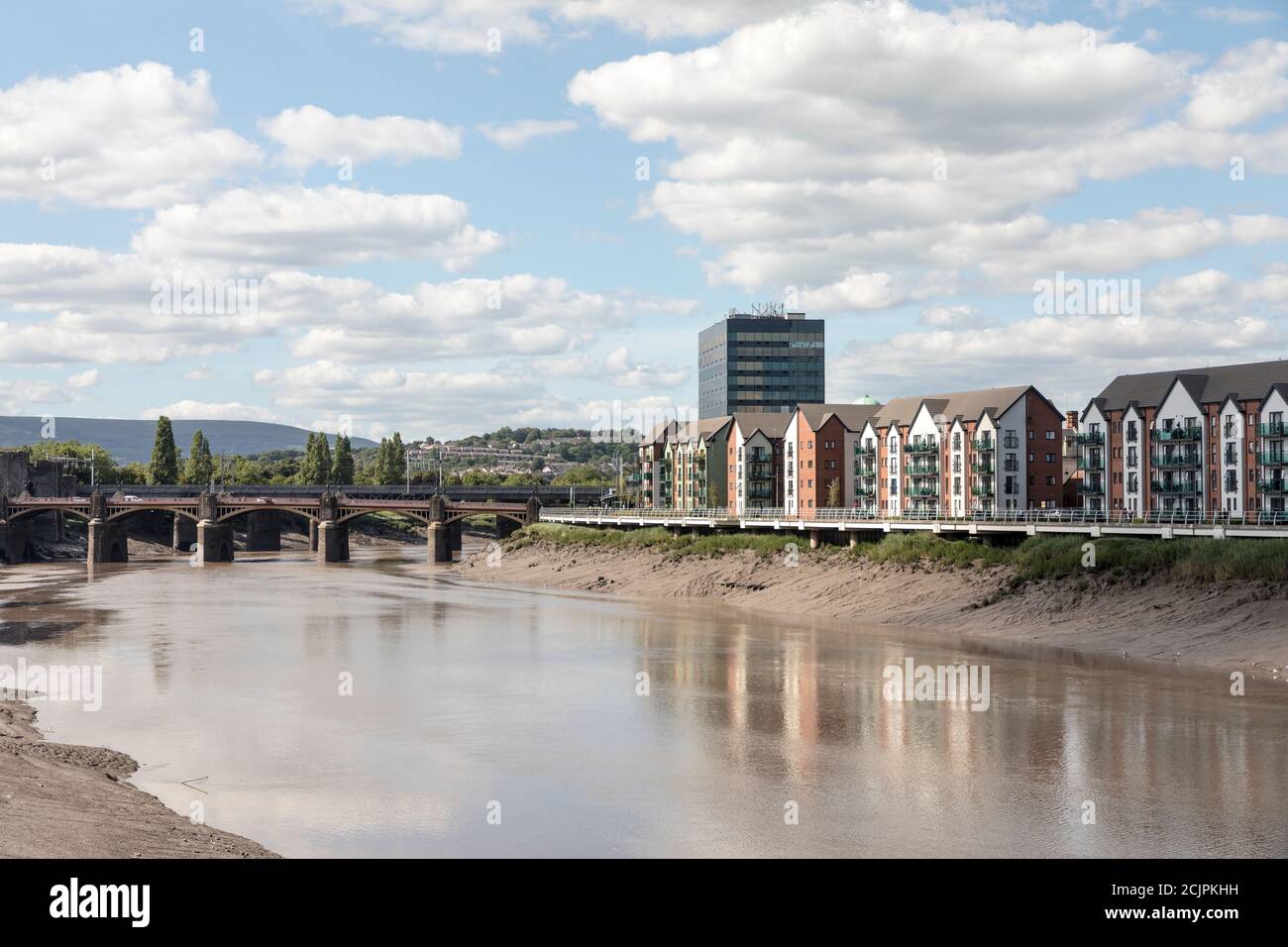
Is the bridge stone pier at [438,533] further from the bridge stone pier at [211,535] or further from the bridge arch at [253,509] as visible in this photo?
the bridge stone pier at [211,535]

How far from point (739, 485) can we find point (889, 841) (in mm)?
119069

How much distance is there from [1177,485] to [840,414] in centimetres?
4448

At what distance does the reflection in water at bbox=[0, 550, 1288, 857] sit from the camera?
27.5 meters

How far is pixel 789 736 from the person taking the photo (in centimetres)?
3866

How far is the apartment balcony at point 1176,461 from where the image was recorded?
9244 cm

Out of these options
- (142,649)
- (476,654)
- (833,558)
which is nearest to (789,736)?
(476,654)

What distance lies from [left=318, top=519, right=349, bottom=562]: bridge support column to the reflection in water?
9644 cm

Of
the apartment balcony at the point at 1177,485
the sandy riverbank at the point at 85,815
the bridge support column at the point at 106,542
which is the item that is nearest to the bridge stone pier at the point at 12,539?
the bridge support column at the point at 106,542

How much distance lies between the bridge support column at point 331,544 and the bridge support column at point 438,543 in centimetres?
1310

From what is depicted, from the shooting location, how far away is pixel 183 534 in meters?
196

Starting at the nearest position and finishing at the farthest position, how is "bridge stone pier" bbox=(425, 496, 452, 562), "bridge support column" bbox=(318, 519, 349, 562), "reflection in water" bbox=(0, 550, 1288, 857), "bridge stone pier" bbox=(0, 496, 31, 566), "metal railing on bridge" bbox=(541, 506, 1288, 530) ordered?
"reflection in water" bbox=(0, 550, 1288, 857) → "metal railing on bridge" bbox=(541, 506, 1288, 530) → "bridge stone pier" bbox=(425, 496, 452, 562) → "bridge support column" bbox=(318, 519, 349, 562) → "bridge stone pier" bbox=(0, 496, 31, 566)

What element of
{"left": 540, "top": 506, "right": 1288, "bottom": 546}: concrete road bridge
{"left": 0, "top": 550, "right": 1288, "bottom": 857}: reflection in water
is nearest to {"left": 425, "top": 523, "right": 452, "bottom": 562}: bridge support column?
{"left": 540, "top": 506, "right": 1288, "bottom": 546}: concrete road bridge

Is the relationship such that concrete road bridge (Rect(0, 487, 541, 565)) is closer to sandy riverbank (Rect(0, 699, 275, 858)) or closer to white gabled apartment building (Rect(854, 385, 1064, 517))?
white gabled apartment building (Rect(854, 385, 1064, 517))

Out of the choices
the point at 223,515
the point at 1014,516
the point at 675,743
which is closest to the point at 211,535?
the point at 223,515
